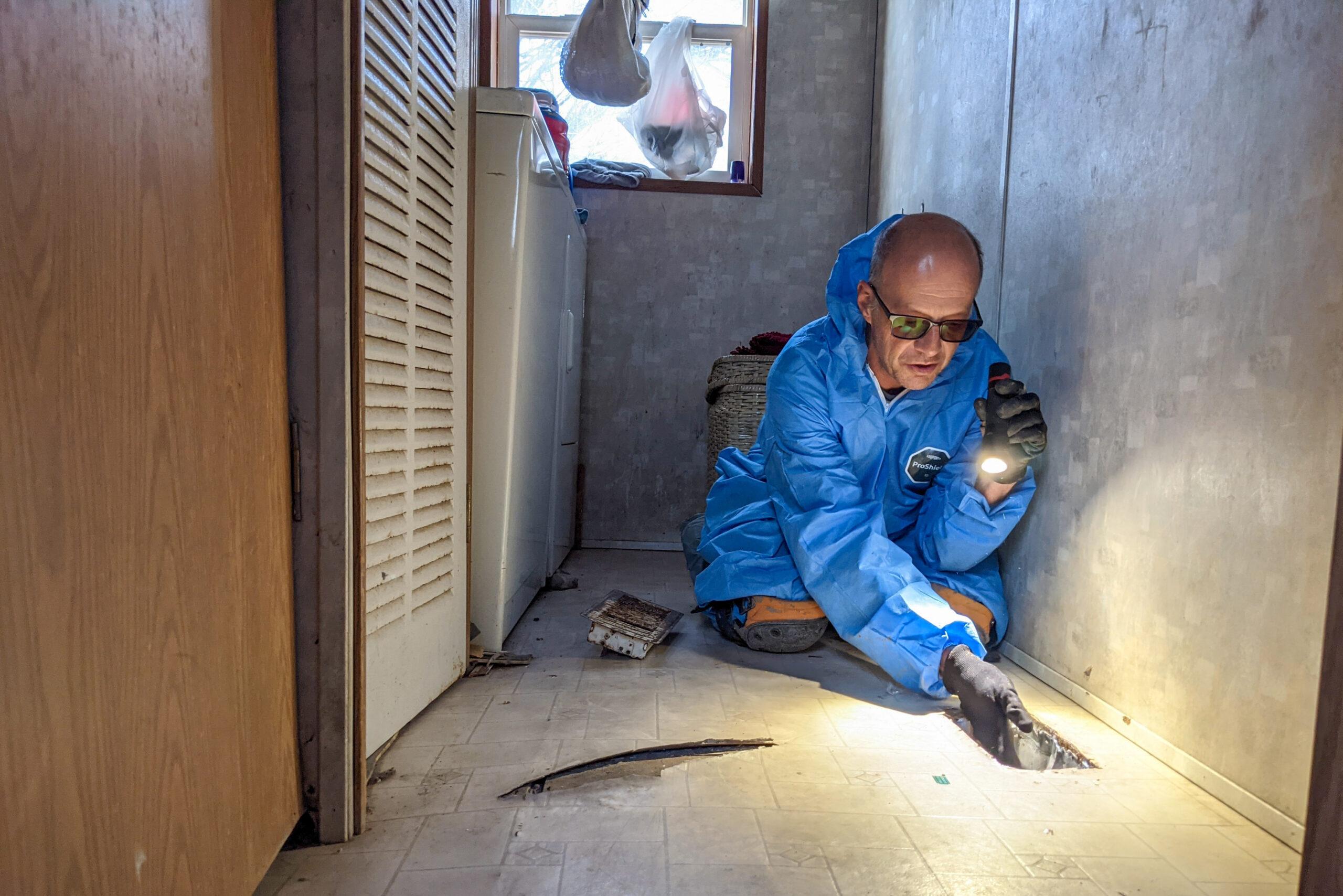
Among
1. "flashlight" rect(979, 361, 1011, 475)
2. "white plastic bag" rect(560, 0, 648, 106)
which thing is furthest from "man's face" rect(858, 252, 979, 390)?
"white plastic bag" rect(560, 0, 648, 106)

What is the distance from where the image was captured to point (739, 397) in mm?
2996

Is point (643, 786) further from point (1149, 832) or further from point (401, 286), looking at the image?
point (401, 286)

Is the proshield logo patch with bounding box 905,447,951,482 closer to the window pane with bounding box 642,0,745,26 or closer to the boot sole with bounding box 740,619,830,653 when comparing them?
the boot sole with bounding box 740,619,830,653

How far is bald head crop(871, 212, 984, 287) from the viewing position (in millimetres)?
1841

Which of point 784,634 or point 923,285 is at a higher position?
point 923,285

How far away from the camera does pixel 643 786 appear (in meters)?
1.23

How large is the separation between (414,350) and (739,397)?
1.71 meters

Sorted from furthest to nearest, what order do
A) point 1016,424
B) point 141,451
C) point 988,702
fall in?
point 1016,424, point 988,702, point 141,451

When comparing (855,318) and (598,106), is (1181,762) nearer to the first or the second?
(855,318)

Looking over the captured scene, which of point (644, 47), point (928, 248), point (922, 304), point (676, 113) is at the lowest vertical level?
point (922, 304)

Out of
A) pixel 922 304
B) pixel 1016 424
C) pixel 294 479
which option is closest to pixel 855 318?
pixel 922 304

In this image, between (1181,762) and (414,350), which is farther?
(414,350)

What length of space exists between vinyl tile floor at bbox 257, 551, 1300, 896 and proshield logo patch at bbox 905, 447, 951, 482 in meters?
0.58

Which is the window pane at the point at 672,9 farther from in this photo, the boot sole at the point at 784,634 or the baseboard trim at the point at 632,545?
the boot sole at the point at 784,634
